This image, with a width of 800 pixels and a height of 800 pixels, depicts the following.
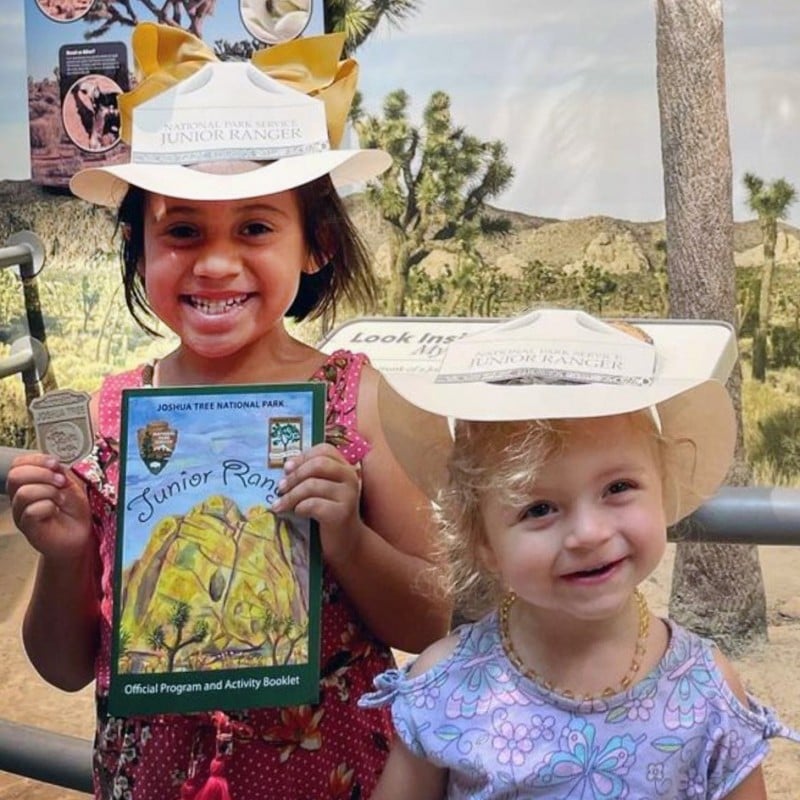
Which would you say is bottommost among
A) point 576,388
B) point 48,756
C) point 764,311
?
point 48,756

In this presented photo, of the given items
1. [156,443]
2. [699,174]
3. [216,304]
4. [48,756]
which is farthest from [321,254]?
[699,174]

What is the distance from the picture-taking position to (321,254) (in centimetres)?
138

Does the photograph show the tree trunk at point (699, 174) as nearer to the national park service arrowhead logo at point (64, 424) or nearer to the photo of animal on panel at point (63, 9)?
the photo of animal on panel at point (63, 9)

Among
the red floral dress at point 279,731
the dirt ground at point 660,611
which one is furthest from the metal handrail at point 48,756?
the dirt ground at point 660,611

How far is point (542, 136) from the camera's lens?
21.6 feet

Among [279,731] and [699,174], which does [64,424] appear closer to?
[279,731]

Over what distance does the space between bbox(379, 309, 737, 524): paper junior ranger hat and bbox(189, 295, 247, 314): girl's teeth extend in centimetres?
19

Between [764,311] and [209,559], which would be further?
[764,311]

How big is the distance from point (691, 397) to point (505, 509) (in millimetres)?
200

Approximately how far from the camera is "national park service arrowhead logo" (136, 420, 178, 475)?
1203mm

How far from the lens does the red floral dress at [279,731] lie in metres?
1.30

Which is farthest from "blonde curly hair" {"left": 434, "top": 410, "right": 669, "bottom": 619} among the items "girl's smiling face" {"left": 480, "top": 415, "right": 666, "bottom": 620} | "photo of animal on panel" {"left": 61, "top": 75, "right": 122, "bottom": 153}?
"photo of animal on panel" {"left": 61, "top": 75, "right": 122, "bottom": 153}

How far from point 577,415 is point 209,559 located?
397 millimetres

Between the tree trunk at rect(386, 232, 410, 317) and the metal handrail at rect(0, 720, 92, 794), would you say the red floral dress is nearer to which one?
the metal handrail at rect(0, 720, 92, 794)
